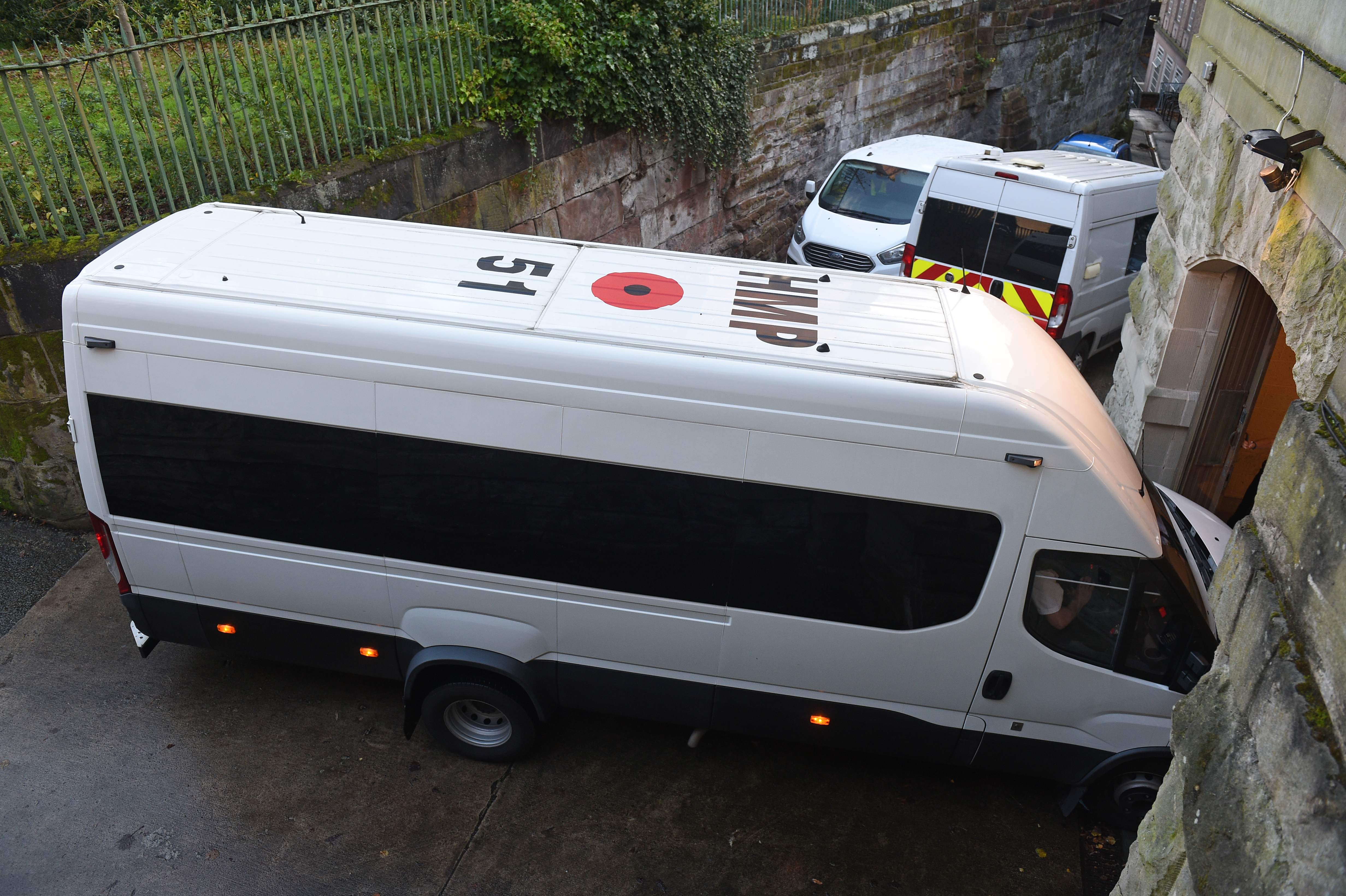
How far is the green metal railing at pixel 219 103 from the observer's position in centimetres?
610

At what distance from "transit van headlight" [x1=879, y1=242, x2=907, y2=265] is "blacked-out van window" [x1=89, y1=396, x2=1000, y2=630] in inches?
303

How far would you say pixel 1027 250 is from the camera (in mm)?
9352

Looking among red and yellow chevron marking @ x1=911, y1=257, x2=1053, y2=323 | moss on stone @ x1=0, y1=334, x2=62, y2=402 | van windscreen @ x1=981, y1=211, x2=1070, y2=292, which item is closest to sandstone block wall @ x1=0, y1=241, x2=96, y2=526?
moss on stone @ x1=0, y1=334, x2=62, y2=402

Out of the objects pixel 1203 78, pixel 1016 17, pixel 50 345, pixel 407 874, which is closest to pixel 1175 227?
pixel 1203 78

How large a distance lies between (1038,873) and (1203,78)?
574 cm

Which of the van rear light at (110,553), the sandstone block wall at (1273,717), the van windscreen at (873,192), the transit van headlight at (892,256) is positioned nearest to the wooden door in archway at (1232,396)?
the sandstone block wall at (1273,717)

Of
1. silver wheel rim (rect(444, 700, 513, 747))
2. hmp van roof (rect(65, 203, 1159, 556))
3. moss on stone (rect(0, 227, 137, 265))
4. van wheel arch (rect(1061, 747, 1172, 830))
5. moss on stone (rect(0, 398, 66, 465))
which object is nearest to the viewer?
hmp van roof (rect(65, 203, 1159, 556))

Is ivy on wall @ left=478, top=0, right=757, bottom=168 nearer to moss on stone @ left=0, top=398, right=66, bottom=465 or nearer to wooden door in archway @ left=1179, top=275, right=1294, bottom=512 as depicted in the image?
moss on stone @ left=0, top=398, right=66, bottom=465

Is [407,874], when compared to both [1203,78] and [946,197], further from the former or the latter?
[946,197]

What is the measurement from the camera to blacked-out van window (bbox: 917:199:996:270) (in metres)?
9.50

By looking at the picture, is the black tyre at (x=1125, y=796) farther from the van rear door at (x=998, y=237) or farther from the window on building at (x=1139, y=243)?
the window on building at (x=1139, y=243)

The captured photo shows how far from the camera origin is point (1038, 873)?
15.1ft

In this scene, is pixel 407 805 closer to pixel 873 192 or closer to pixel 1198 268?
pixel 1198 268

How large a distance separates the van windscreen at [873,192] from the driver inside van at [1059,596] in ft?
26.7
